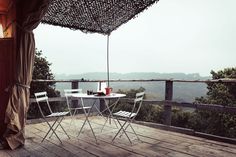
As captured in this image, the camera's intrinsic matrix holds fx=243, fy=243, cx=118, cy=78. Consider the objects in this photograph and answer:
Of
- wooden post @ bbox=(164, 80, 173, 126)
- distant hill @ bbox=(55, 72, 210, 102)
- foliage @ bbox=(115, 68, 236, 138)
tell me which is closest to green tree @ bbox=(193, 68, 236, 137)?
foliage @ bbox=(115, 68, 236, 138)

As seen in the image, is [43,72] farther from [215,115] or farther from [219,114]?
[219,114]

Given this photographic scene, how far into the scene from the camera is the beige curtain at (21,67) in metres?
3.40

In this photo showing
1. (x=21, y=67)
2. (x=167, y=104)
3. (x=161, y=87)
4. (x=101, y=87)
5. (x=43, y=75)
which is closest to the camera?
(x=21, y=67)

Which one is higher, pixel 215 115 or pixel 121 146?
pixel 121 146

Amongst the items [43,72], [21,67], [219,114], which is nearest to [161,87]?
[219,114]

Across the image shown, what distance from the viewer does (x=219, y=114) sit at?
814 centimetres

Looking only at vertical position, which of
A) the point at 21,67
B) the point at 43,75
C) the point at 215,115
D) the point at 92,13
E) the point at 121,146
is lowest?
the point at 215,115

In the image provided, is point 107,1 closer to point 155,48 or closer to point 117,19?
point 117,19

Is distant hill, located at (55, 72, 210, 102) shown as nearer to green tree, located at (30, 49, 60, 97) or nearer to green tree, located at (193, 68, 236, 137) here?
green tree, located at (30, 49, 60, 97)

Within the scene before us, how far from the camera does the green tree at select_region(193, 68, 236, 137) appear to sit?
7961mm

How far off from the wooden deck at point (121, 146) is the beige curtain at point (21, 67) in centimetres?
27

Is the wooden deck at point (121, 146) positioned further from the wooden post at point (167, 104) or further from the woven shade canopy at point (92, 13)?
the woven shade canopy at point (92, 13)

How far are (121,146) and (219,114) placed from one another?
18.6 feet

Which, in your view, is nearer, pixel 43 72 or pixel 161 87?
pixel 43 72
